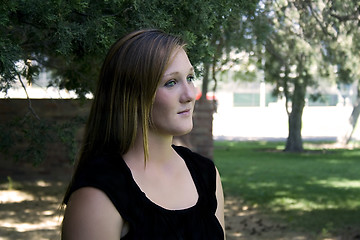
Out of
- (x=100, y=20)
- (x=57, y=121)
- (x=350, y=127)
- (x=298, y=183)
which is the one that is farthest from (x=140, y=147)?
(x=350, y=127)

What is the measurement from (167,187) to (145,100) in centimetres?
30

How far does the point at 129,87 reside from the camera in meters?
1.80

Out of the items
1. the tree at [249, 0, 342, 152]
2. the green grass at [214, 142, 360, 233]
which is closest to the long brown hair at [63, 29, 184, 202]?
the green grass at [214, 142, 360, 233]

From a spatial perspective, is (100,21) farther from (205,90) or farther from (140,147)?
(205,90)

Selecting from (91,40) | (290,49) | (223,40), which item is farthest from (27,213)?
(290,49)

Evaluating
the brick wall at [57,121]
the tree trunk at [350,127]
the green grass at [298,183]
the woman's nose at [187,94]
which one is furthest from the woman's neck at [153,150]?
the tree trunk at [350,127]

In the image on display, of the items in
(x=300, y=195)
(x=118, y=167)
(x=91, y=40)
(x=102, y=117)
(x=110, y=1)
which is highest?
(x=110, y=1)

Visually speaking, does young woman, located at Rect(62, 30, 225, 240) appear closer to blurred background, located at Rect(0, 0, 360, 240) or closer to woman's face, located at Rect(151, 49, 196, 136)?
woman's face, located at Rect(151, 49, 196, 136)

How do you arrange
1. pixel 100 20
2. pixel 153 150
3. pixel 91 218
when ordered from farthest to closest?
pixel 100 20
pixel 153 150
pixel 91 218

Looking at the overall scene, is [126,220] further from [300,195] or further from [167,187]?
[300,195]

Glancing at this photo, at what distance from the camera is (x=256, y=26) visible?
8.68m

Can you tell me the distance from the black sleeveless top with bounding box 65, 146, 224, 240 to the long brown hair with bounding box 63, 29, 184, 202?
83 millimetres

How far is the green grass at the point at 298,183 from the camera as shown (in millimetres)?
8430

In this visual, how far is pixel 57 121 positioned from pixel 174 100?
26.3 feet
